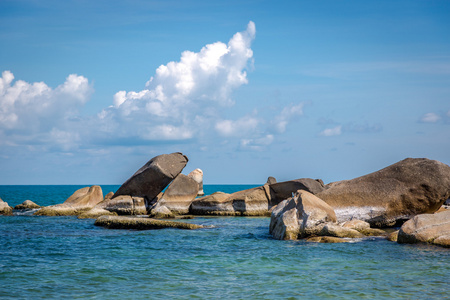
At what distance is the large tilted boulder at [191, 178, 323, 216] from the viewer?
33.9 metres

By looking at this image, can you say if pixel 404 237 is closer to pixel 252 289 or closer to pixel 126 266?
pixel 252 289

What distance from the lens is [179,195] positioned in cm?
3469

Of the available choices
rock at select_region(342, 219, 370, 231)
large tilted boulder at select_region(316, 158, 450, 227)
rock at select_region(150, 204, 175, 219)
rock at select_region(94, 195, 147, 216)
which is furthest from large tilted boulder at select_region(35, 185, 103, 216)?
rock at select_region(342, 219, 370, 231)

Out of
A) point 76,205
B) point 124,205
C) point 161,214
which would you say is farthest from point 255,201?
point 76,205

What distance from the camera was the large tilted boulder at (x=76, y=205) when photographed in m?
34.5

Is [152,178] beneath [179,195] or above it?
above

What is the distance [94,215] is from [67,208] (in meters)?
4.34

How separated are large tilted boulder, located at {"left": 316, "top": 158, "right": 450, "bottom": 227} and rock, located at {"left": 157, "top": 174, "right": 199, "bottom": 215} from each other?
14107 mm

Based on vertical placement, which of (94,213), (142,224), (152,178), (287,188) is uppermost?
(152,178)

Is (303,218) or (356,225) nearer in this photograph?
(303,218)

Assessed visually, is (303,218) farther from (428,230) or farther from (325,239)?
(428,230)

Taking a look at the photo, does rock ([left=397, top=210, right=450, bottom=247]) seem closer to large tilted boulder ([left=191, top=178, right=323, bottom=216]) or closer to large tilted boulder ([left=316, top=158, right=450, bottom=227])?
large tilted boulder ([left=316, top=158, right=450, bottom=227])

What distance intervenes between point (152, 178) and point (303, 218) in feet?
53.8

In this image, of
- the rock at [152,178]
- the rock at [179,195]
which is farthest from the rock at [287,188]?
A: the rock at [152,178]
